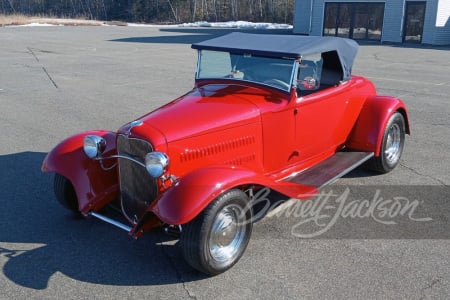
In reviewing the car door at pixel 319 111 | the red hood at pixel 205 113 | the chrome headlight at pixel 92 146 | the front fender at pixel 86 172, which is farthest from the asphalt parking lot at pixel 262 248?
the red hood at pixel 205 113

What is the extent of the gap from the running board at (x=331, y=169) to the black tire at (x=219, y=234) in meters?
1.04

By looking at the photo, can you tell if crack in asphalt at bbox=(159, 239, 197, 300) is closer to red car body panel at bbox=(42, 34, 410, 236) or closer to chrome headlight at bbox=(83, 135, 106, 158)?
red car body panel at bbox=(42, 34, 410, 236)

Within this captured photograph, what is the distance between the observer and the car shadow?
355 cm

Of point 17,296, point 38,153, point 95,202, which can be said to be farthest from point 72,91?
point 17,296

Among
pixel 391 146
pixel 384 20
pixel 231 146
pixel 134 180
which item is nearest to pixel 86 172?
pixel 134 180

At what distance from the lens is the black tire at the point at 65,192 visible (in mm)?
4344

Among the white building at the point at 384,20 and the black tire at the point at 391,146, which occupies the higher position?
the white building at the point at 384,20

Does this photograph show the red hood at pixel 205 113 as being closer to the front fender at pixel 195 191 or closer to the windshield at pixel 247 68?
the windshield at pixel 247 68

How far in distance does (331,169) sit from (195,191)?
6.86 feet

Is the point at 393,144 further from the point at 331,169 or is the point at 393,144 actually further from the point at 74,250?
the point at 74,250

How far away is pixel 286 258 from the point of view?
379cm

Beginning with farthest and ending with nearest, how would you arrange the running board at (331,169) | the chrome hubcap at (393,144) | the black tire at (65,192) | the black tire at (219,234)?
the chrome hubcap at (393,144), the running board at (331,169), the black tire at (65,192), the black tire at (219,234)

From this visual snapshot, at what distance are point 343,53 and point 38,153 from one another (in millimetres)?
4435

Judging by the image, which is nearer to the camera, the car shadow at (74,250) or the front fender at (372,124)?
the car shadow at (74,250)
